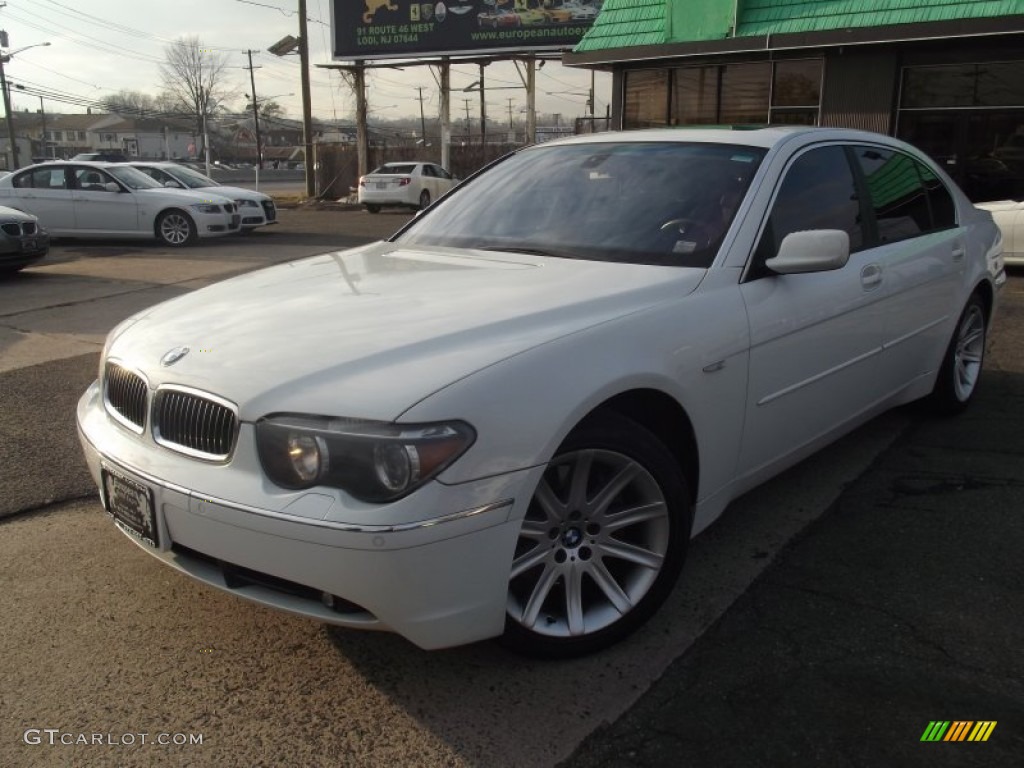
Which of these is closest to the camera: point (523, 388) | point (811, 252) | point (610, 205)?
point (523, 388)

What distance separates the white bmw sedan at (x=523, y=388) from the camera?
2.29 metres

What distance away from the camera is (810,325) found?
11.4 ft

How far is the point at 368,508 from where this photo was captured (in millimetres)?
2232

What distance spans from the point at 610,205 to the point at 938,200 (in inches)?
91.1

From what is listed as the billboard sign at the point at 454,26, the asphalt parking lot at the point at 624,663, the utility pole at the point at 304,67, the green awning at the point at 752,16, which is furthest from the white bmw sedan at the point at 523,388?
the utility pole at the point at 304,67

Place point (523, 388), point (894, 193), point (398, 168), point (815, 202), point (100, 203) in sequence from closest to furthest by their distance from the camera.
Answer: point (523, 388) → point (815, 202) → point (894, 193) → point (100, 203) → point (398, 168)

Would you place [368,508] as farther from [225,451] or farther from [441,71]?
[441,71]

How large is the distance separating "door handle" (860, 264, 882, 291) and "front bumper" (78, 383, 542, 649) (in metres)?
2.20

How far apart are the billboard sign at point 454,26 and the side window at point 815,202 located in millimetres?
22498

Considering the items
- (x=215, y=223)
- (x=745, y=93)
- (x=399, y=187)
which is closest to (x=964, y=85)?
(x=745, y=93)

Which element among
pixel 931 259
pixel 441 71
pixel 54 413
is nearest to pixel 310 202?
pixel 441 71

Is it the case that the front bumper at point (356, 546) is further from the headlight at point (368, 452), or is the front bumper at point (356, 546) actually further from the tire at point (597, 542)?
the tire at point (597, 542)

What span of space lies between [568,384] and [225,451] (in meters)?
0.99
